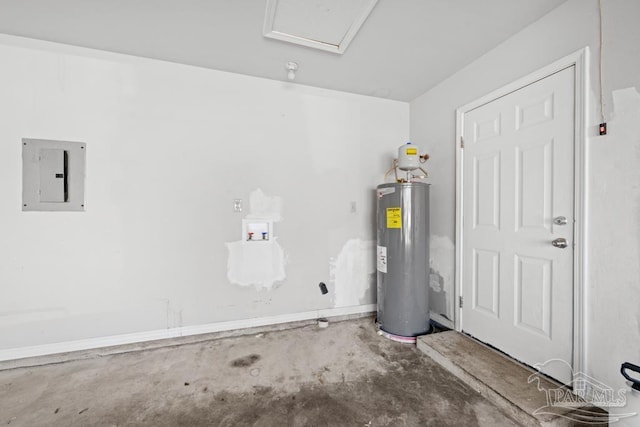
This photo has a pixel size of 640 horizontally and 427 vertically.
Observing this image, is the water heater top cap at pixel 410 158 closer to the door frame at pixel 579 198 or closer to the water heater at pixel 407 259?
the water heater at pixel 407 259

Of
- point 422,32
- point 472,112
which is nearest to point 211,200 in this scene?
point 422,32

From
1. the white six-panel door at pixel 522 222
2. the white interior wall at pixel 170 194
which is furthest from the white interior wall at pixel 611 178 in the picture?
the white interior wall at pixel 170 194

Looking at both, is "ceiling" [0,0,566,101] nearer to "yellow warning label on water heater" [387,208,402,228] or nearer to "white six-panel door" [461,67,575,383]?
"white six-panel door" [461,67,575,383]

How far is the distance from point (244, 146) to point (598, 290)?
8.90ft

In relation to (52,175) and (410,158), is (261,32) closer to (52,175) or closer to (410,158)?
(410,158)

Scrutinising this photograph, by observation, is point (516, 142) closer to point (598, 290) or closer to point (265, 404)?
point (598, 290)

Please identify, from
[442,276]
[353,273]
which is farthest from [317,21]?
[442,276]

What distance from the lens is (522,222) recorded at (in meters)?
1.84

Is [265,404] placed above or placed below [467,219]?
below

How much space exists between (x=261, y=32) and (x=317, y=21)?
0.43 metres

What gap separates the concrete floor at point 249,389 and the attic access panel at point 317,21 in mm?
2443

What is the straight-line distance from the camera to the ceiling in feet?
5.46

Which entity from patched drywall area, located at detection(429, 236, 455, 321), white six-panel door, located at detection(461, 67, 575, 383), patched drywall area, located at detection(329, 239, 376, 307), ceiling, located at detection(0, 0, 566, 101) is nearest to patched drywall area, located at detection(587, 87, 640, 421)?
white six-panel door, located at detection(461, 67, 575, 383)

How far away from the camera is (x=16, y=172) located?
6.35ft
